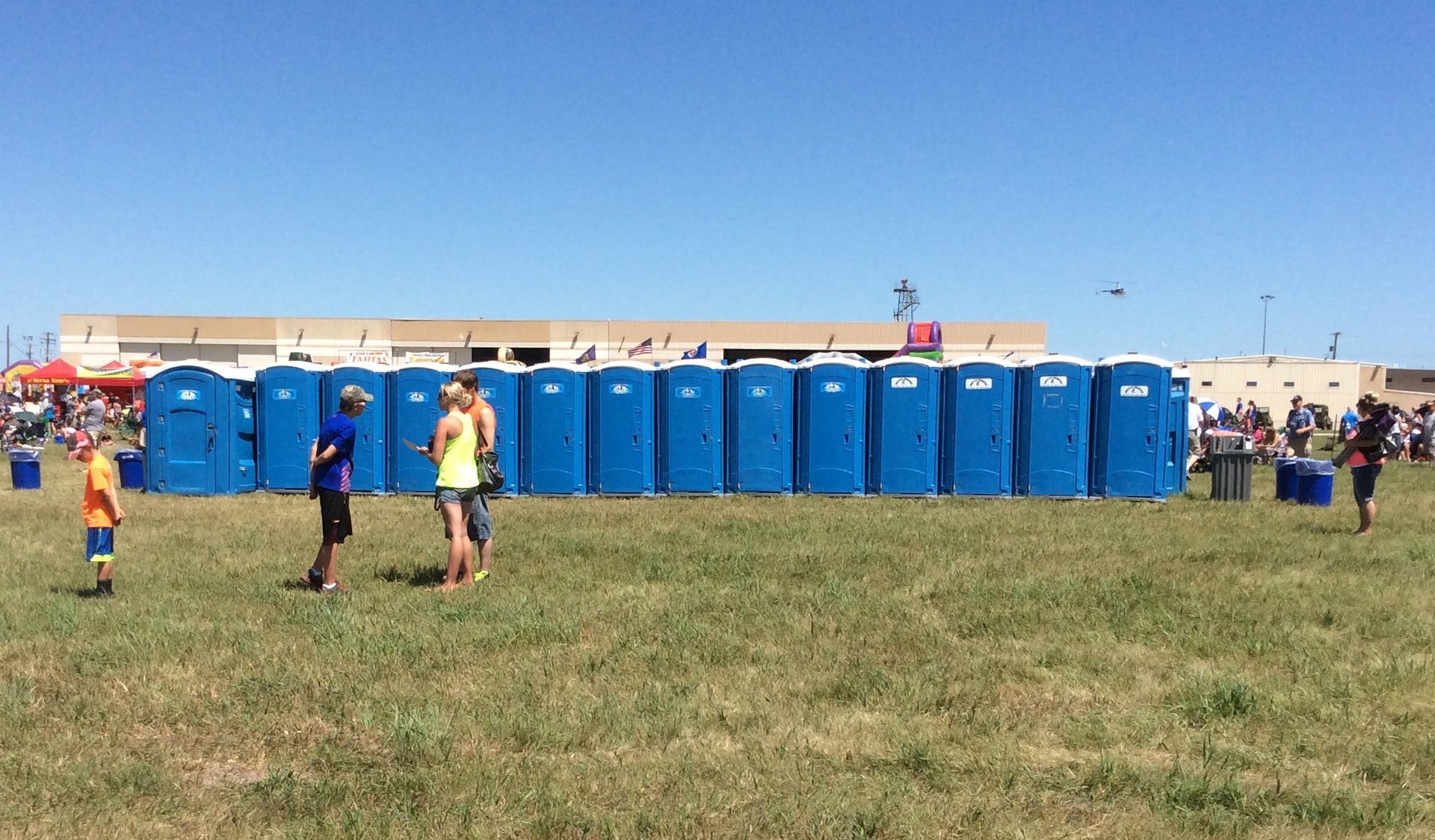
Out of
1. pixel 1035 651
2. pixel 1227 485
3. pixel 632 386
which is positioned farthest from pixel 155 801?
pixel 1227 485

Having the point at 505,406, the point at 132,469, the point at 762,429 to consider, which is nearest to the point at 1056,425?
the point at 762,429

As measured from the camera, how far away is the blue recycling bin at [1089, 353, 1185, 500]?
13.1 metres

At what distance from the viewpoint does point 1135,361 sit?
13125mm

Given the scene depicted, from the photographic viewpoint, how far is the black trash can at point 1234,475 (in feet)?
42.9

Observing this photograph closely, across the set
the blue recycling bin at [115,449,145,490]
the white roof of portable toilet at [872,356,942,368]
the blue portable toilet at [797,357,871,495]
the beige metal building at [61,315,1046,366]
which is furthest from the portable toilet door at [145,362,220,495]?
the beige metal building at [61,315,1046,366]

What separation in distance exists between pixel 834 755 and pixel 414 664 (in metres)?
2.55

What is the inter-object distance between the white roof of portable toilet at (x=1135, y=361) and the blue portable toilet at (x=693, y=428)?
5608 millimetres

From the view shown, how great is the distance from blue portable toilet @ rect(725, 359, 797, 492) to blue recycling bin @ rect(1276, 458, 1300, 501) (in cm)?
704

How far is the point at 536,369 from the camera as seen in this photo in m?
13.9

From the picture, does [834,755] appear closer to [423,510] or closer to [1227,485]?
[423,510]

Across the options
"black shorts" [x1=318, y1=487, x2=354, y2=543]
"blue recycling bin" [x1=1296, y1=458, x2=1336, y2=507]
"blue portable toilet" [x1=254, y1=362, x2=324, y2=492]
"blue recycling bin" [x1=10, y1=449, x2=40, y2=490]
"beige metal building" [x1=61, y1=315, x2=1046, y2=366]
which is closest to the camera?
"black shorts" [x1=318, y1=487, x2=354, y2=543]

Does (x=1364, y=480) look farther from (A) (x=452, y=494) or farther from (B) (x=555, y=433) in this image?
(B) (x=555, y=433)

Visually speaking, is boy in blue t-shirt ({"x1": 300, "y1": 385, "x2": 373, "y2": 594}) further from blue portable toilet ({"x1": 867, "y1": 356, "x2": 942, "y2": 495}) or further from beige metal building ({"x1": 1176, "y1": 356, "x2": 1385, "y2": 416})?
beige metal building ({"x1": 1176, "y1": 356, "x2": 1385, "y2": 416})

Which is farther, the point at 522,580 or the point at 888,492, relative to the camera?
the point at 888,492
